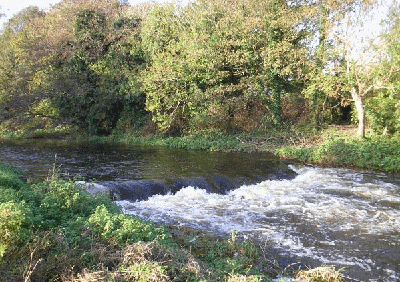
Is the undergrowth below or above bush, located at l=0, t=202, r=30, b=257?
below

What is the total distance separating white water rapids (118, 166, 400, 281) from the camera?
7.75m

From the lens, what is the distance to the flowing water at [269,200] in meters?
8.03

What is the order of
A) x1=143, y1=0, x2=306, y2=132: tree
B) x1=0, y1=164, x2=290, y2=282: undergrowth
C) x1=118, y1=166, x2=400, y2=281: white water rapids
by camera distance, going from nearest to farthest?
x1=0, y1=164, x2=290, y2=282: undergrowth < x1=118, y1=166, x2=400, y2=281: white water rapids < x1=143, y1=0, x2=306, y2=132: tree

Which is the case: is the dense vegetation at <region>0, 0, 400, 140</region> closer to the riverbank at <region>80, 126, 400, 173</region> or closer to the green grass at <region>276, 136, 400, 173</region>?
the riverbank at <region>80, 126, 400, 173</region>

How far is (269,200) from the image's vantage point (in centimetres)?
1194

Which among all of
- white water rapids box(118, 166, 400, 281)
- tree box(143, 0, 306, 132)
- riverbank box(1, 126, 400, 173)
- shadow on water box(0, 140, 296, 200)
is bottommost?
white water rapids box(118, 166, 400, 281)

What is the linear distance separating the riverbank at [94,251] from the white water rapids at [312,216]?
3.91 feet

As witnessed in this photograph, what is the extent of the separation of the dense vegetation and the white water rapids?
8281 mm

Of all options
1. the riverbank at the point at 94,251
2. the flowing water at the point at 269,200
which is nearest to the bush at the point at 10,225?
the riverbank at the point at 94,251

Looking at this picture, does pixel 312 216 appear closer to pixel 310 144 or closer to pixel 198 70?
pixel 310 144

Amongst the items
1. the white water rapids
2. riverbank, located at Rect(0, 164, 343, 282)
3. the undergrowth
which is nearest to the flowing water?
the white water rapids

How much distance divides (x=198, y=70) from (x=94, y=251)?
66.0ft

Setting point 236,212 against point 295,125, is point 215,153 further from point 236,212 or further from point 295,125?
point 236,212

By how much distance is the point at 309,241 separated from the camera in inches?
333
